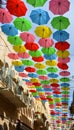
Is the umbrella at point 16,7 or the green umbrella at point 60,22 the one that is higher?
the umbrella at point 16,7

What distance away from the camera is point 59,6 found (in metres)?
12.2

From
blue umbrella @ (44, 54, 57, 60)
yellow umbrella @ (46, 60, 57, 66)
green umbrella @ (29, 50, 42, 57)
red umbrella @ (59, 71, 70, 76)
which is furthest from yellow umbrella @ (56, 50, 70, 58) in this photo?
red umbrella @ (59, 71, 70, 76)

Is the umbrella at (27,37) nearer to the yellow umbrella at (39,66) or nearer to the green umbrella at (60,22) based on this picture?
the green umbrella at (60,22)

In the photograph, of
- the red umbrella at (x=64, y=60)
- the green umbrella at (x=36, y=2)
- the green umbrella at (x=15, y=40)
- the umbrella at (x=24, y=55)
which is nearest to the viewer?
the green umbrella at (x=36, y=2)

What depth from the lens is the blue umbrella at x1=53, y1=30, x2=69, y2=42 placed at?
13.7m

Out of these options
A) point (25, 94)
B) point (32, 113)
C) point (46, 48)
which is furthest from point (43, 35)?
point (32, 113)

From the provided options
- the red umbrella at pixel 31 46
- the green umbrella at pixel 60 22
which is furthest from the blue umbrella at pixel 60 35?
the red umbrella at pixel 31 46

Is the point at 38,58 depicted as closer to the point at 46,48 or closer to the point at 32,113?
the point at 46,48

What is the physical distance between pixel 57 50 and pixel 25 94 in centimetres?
1432

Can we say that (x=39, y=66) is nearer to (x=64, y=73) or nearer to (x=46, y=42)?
(x=64, y=73)

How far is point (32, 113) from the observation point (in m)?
33.0

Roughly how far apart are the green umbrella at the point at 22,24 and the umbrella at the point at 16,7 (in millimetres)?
997

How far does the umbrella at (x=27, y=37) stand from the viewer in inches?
586

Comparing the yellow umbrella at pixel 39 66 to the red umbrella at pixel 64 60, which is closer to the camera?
the red umbrella at pixel 64 60
